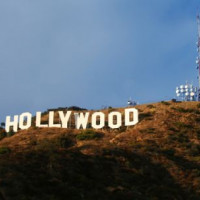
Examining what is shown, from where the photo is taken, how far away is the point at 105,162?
61719 mm

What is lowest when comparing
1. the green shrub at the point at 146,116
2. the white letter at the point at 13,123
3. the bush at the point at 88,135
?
the bush at the point at 88,135

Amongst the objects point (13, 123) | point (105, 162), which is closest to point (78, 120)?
point (13, 123)

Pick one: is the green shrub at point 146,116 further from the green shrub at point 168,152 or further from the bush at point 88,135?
the green shrub at point 168,152

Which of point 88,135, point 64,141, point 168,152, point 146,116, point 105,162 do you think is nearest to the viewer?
point 105,162

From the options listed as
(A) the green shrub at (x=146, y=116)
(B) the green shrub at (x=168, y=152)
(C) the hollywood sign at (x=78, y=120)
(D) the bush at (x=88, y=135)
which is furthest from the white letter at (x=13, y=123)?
(B) the green shrub at (x=168, y=152)

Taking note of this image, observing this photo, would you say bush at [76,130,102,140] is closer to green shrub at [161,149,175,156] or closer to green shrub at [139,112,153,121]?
green shrub at [161,149,175,156]

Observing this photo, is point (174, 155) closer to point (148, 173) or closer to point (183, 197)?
point (148, 173)

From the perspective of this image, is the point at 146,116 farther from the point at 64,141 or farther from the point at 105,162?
the point at 105,162

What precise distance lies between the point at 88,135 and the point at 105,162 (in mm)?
11928

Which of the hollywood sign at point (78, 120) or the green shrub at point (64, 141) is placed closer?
the green shrub at point (64, 141)

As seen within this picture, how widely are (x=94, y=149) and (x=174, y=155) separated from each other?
11.5 m

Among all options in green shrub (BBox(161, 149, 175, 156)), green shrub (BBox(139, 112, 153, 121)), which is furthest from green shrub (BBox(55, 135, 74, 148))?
green shrub (BBox(139, 112, 153, 121))

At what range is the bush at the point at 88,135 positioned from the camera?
72625mm

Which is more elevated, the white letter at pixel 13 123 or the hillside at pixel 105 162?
the white letter at pixel 13 123
